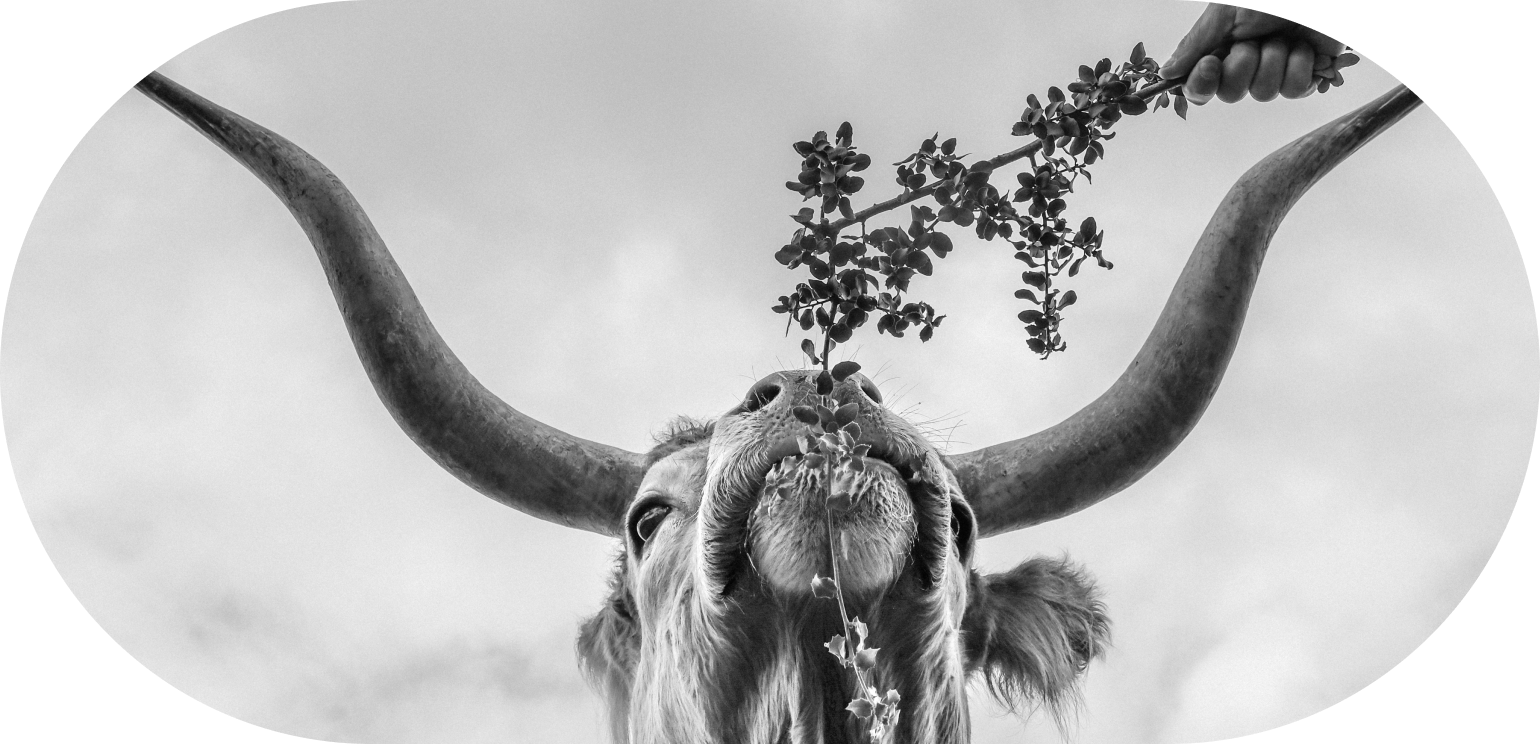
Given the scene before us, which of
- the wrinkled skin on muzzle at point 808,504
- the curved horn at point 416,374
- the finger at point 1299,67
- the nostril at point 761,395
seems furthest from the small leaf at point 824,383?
the finger at point 1299,67

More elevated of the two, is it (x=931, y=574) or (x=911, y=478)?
(x=911, y=478)

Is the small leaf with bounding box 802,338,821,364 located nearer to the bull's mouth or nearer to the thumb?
the bull's mouth

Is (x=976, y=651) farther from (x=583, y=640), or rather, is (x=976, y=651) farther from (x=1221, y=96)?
(x=1221, y=96)

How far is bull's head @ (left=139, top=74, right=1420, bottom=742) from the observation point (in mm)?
2377

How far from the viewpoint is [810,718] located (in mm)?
2670

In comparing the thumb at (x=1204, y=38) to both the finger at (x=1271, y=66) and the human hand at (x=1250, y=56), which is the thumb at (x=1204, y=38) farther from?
the finger at (x=1271, y=66)

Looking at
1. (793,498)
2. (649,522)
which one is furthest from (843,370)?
(649,522)

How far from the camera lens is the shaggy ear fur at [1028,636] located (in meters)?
3.67

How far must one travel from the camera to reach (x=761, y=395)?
255cm

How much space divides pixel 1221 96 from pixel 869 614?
1.81 metres

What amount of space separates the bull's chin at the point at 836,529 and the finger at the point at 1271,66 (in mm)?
1640

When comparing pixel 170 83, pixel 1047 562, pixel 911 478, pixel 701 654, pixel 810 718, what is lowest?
pixel 810 718

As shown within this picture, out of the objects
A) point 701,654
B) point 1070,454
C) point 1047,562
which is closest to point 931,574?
point 701,654

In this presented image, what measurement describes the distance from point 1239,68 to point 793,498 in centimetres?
181
